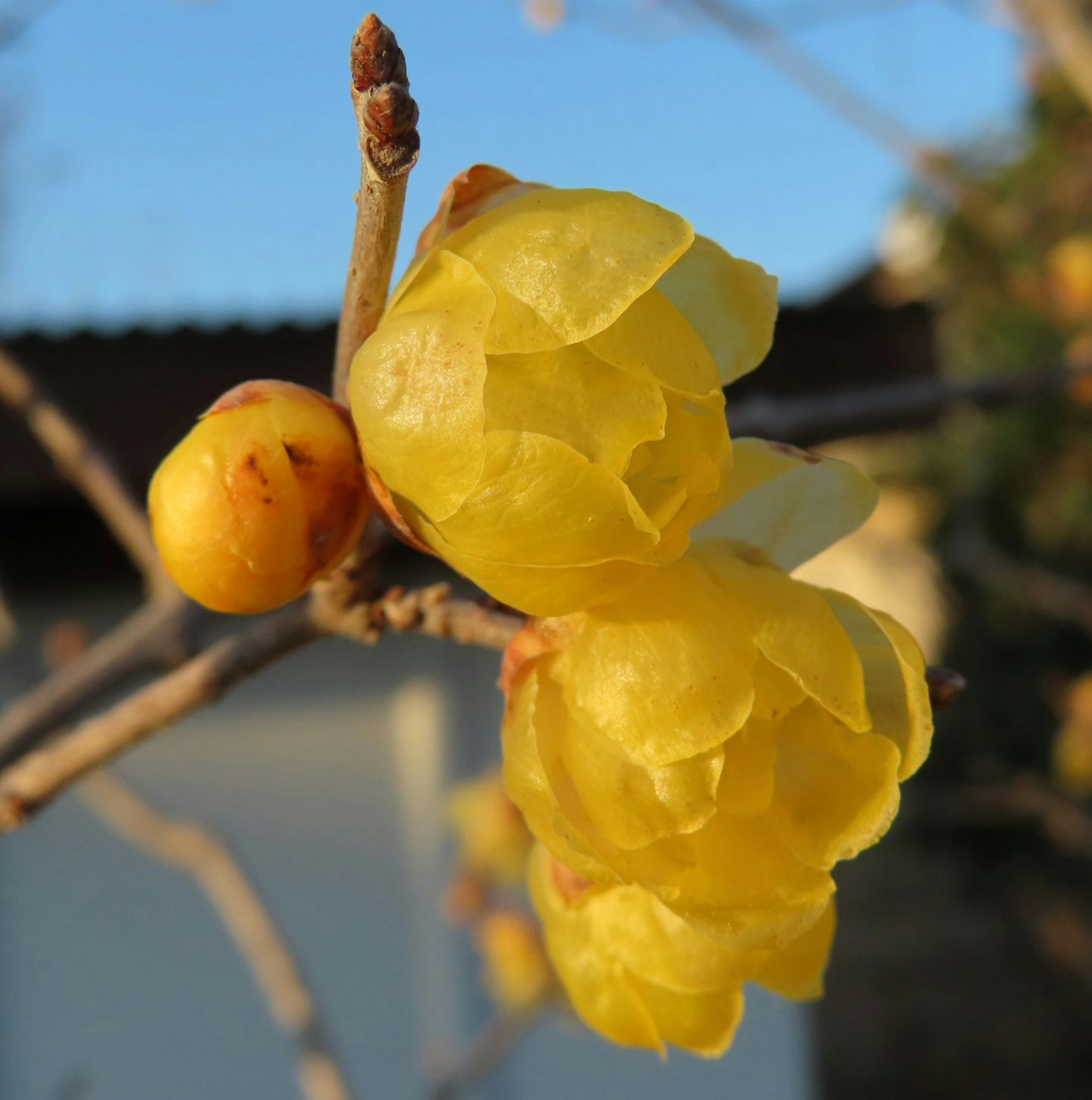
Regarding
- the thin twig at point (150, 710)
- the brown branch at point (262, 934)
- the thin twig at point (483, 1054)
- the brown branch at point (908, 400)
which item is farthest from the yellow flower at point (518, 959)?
the thin twig at point (150, 710)

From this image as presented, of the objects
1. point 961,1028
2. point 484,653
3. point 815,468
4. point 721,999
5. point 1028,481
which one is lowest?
point 961,1028

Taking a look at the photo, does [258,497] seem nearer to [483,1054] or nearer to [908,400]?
[908,400]

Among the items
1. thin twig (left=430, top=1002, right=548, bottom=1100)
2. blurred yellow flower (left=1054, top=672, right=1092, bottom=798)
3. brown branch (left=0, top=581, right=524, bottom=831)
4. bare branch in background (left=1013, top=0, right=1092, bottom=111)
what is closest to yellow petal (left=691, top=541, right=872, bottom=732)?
brown branch (left=0, top=581, right=524, bottom=831)

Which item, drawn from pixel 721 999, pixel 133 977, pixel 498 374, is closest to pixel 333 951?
pixel 133 977

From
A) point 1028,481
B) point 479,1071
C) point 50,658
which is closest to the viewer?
point 50,658

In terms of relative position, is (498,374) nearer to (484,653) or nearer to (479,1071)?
(479,1071)

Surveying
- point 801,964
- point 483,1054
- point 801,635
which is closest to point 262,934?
point 483,1054
